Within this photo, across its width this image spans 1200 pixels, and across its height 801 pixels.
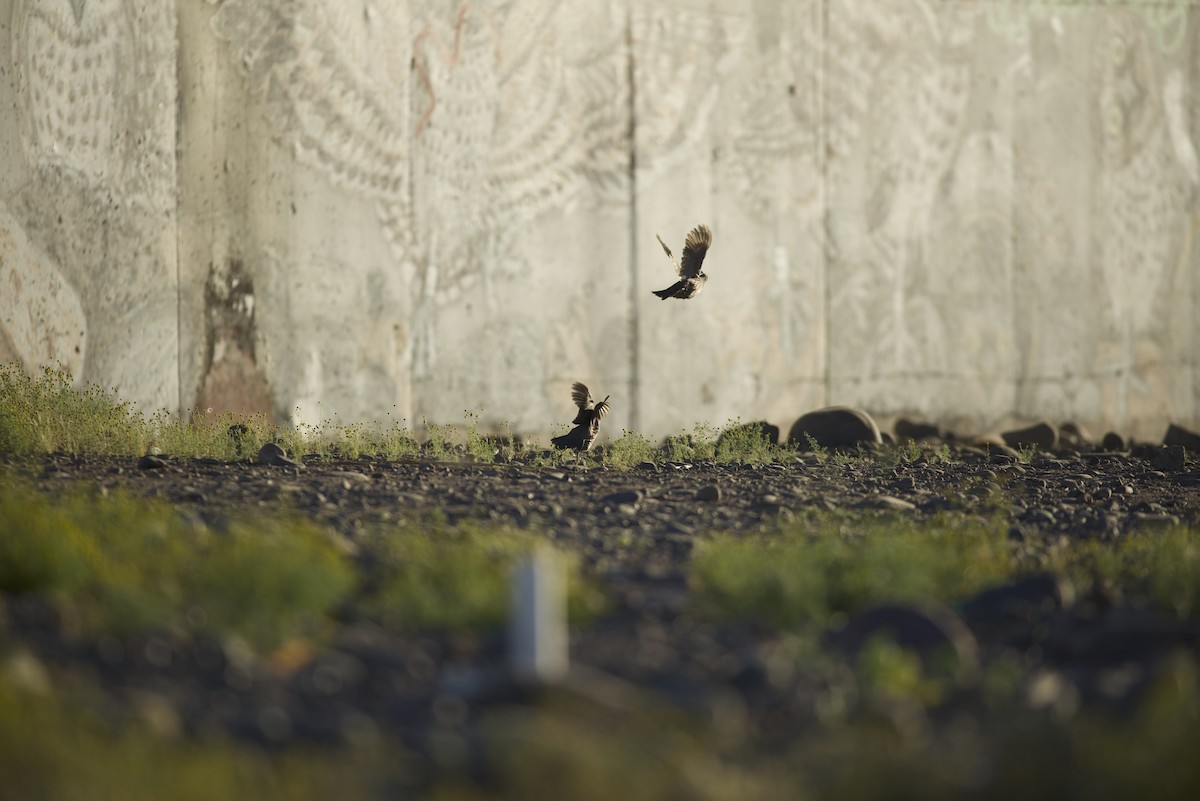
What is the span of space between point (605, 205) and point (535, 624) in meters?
5.73

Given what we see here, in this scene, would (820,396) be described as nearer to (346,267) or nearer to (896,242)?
(896,242)

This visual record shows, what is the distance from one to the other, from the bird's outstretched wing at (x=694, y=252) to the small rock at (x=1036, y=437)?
8.38ft

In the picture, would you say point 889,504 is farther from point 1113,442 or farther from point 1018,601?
point 1113,442

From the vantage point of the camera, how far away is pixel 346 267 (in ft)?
25.5

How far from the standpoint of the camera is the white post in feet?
8.88

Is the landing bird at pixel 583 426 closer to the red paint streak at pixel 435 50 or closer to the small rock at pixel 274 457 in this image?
the small rock at pixel 274 457

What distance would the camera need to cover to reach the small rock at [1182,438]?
→ 946 centimetres

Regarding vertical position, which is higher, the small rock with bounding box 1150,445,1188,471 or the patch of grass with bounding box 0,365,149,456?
the patch of grass with bounding box 0,365,149,456

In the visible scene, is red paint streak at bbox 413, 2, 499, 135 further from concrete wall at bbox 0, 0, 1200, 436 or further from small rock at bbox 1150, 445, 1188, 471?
small rock at bbox 1150, 445, 1188, 471

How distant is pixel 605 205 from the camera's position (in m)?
8.27

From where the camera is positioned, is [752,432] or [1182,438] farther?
[1182,438]

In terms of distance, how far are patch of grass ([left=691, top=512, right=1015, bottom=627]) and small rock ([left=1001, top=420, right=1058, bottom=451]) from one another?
4.21 metres

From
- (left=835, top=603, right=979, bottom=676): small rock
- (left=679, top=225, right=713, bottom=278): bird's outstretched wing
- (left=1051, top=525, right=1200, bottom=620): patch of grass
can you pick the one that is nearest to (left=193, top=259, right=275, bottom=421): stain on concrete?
(left=679, top=225, right=713, bottom=278): bird's outstretched wing

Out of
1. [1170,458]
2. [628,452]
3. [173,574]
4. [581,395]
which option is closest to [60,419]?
[581,395]
